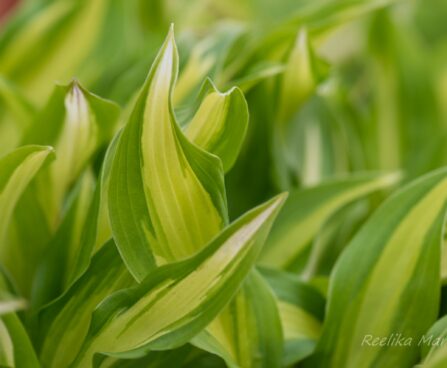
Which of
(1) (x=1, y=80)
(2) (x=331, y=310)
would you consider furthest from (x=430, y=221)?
(1) (x=1, y=80)

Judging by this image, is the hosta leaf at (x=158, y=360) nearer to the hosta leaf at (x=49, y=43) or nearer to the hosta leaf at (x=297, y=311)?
the hosta leaf at (x=297, y=311)

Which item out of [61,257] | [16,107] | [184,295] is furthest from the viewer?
[16,107]

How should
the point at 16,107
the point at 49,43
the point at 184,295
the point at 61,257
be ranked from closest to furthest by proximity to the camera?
the point at 184,295, the point at 61,257, the point at 16,107, the point at 49,43

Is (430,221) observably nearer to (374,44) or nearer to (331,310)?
(331,310)

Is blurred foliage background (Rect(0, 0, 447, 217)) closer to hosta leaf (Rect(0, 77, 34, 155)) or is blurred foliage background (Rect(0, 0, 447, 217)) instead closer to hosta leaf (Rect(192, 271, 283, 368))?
hosta leaf (Rect(0, 77, 34, 155))

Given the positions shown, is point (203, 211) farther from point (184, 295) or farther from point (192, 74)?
point (192, 74)

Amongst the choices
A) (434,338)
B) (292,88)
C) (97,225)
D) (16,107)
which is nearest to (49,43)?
(16,107)

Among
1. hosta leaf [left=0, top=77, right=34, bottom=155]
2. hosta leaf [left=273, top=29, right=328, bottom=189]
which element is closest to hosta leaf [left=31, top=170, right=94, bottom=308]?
hosta leaf [left=0, top=77, right=34, bottom=155]
